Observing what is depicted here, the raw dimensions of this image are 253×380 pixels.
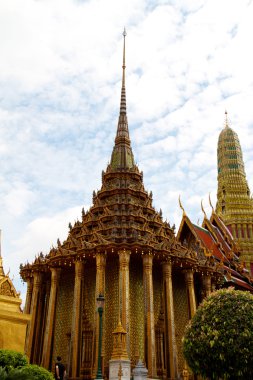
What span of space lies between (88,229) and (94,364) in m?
8.74

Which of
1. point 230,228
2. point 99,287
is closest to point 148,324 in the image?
point 99,287

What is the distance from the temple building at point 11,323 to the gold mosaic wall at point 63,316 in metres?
10.4

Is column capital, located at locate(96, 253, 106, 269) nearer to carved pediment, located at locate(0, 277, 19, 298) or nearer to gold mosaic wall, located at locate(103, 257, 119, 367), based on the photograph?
gold mosaic wall, located at locate(103, 257, 119, 367)

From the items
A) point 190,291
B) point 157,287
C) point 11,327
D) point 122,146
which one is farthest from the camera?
point 122,146

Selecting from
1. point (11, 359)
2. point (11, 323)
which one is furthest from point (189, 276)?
point (11, 359)

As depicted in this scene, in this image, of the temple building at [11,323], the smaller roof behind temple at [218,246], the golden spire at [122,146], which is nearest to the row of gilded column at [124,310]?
the smaller roof behind temple at [218,246]

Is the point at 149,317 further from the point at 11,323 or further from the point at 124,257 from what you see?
the point at 11,323

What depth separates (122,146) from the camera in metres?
33.2

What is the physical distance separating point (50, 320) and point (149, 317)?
18.6 ft

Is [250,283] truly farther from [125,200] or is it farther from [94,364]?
[94,364]

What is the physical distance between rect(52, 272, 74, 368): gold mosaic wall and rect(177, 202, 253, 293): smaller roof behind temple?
29.1ft

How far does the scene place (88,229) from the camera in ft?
91.1

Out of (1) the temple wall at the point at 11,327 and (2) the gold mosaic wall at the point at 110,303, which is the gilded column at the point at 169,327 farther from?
(1) the temple wall at the point at 11,327

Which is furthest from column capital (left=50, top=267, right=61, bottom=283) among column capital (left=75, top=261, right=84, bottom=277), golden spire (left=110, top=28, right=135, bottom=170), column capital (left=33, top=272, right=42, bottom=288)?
golden spire (left=110, top=28, right=135, bottom=170)
